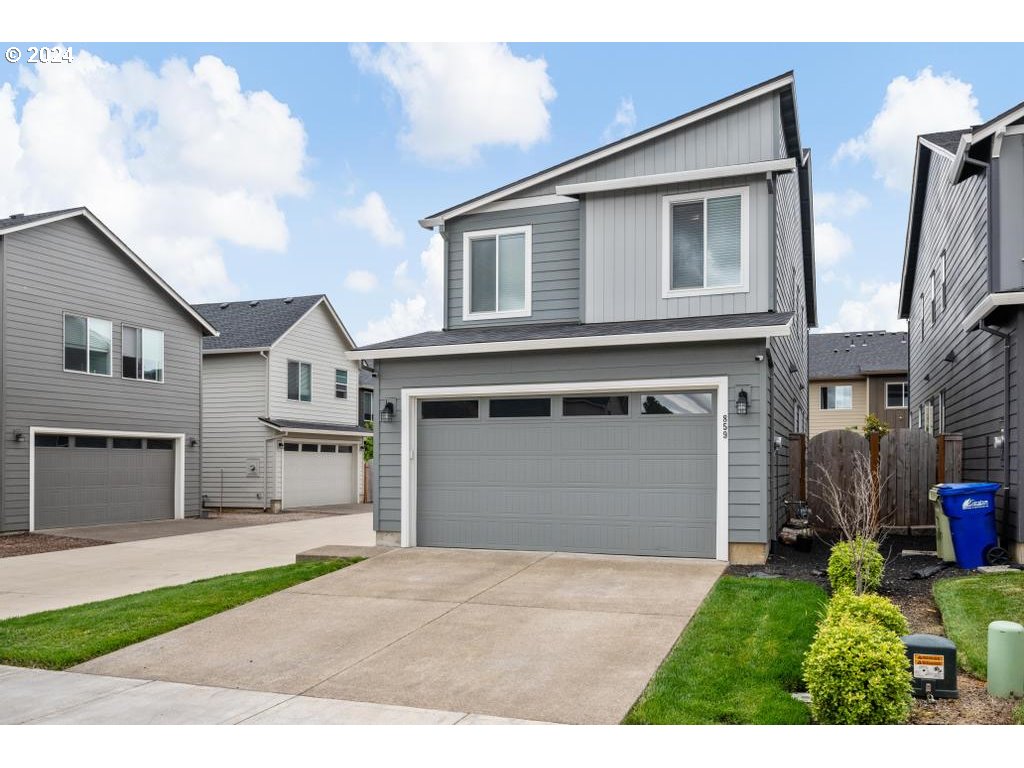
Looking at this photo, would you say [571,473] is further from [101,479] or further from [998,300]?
[101,479]

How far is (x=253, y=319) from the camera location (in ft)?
87.7

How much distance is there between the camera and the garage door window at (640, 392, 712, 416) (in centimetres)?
1074

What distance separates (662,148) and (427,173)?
11.6 metres

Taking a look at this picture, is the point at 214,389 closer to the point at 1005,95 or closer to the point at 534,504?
the point at 534,504

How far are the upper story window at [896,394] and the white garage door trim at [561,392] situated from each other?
25479 mm

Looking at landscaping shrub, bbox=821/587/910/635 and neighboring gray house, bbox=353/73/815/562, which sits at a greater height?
neighboring gray house, bbox=353/73/815/562

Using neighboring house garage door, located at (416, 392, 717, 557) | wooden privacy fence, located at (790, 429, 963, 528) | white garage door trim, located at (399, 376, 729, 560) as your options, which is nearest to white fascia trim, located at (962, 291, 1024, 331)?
white garage door trim, located at (399, 376, 729, 560)

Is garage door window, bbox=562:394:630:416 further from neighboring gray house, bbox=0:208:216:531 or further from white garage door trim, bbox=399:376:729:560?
neighboring gray house, bbox=0:208:216:531

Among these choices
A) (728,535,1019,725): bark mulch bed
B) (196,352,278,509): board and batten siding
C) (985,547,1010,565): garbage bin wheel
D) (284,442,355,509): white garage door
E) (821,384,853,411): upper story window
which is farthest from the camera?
(821,384,853,411): upper story window

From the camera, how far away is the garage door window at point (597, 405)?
36.6 ft

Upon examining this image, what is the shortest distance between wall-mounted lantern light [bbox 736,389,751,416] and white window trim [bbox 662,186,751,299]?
1.89 metres

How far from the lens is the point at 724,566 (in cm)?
1000

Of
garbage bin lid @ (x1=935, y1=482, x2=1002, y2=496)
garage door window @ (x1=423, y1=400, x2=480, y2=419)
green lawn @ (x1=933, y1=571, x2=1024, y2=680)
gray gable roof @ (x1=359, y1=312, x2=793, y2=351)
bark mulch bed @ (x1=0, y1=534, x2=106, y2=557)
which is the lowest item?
bark mulch bed @ (x1=0, y1=534, x2=106, y2=557)

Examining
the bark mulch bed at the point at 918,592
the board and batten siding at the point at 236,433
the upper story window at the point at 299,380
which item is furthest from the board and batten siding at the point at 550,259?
the upper story window at the point at 299,380
